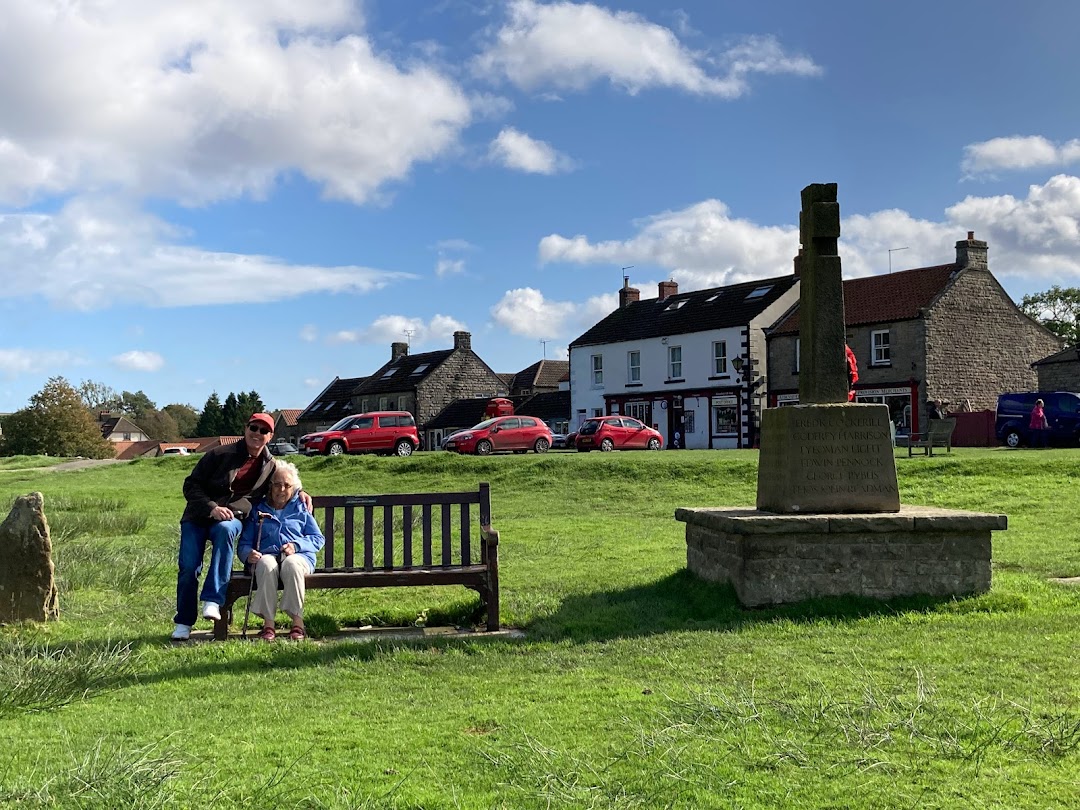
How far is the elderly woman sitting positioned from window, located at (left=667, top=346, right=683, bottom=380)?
134ft

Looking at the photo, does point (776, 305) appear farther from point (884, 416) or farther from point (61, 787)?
point (61, 787)

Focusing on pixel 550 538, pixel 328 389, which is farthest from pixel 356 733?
pixel 328 389

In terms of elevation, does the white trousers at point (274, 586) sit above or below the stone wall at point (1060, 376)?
below

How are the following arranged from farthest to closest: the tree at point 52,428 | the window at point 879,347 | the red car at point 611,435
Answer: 1. the tree at point 52,428
2. the window at point 879,347
3. the red car at point 611,435

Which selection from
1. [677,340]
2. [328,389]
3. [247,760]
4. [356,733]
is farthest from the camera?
[328,389]

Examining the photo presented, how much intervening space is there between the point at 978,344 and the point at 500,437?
19870 mm

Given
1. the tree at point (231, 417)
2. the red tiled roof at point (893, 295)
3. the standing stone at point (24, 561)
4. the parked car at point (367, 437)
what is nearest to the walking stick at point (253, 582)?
the standing stone at point (24, 561)

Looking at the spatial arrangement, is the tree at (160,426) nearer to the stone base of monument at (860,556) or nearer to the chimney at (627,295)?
the chimney at (627,295)

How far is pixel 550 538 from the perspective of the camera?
12367 millimetres

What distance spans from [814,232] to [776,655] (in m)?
3.73

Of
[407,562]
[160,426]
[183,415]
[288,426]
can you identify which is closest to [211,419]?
[288,426]

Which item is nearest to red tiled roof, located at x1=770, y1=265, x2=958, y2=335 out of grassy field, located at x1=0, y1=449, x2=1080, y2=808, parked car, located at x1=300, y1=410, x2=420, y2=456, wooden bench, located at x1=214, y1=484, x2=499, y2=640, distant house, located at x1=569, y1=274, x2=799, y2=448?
distant house, located at x1=569, y1=274, x2=799, y2=448

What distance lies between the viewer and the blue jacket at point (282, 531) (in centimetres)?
715

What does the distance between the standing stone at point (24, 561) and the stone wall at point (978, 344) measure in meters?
Answer: 35.8
